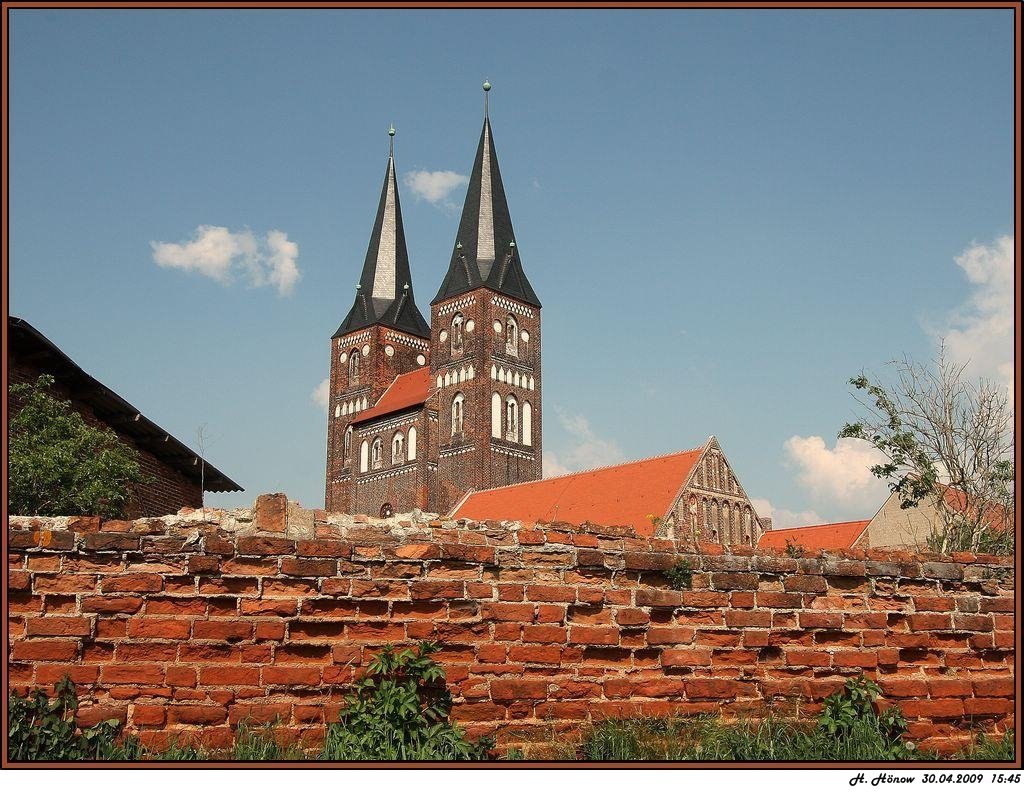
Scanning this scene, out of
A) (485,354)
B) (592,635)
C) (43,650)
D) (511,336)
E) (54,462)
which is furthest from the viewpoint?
(511,336)

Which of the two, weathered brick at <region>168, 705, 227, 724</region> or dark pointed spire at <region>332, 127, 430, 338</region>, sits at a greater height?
dark pointed spire at <region>332, 127, 430, 338</region>

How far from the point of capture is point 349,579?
517 centimetres

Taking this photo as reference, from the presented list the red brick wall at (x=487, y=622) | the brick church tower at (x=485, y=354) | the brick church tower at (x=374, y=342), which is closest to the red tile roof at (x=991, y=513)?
the red brick wall at (x=487, y=622)

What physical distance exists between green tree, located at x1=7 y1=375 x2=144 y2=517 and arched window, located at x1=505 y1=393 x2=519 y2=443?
131 ft

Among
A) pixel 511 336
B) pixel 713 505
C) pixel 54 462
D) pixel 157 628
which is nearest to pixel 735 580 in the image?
pixel 157 628

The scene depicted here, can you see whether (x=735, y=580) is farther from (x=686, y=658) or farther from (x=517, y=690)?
(x=517, y=690)

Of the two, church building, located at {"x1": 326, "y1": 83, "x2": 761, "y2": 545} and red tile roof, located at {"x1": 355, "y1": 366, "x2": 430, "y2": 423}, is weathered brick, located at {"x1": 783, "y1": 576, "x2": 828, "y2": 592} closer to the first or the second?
church building, located at {"x1": 326, "y1": 83, "x2": 761, "y2": 545}

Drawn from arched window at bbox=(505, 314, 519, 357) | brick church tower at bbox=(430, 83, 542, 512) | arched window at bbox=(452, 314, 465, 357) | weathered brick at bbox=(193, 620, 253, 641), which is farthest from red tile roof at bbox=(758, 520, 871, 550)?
weathered brick at bbox=(193, 620, 253, 641)

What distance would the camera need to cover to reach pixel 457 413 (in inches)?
2147

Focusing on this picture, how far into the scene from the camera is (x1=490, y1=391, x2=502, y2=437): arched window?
53.5 m

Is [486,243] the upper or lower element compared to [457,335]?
upper

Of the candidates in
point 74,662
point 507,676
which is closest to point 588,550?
point 507,676

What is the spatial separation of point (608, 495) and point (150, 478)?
27.5 meters

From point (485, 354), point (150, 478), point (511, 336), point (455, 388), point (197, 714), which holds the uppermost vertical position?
point (511, 336)
